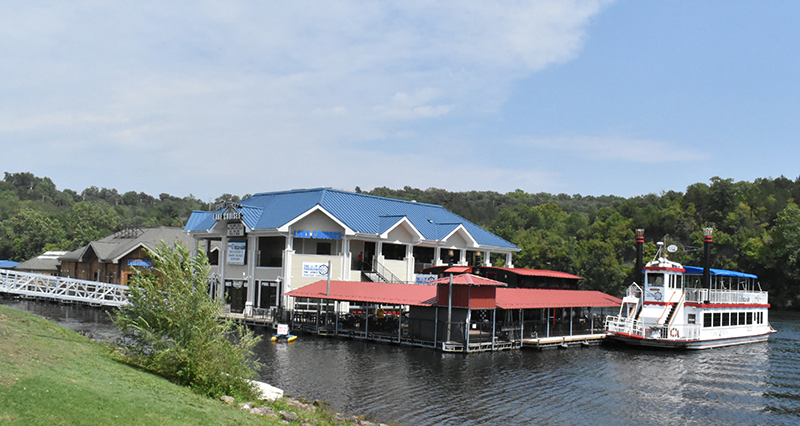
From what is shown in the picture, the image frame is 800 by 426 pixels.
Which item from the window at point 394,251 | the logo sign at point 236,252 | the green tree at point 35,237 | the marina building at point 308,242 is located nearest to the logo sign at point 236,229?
the marina building at point 308,242

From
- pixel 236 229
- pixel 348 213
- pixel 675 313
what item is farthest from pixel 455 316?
pixel 236 229

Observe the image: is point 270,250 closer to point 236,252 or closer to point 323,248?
point 236,252

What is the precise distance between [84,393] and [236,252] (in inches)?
1664

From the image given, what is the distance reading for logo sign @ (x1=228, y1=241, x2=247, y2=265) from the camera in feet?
184

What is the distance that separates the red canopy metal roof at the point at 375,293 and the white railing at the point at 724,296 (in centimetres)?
1993

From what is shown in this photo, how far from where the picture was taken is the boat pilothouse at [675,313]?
45.8 m

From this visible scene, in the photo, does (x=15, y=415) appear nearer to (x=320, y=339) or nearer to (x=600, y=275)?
(x=320, y=339)

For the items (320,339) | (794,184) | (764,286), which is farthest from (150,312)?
(794,184)

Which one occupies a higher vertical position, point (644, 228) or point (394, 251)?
point (644, 228)

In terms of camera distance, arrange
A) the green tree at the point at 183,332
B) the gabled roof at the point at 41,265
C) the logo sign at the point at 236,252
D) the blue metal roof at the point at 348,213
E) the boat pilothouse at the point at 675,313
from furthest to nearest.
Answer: the gabled roof at the point at 41,265, the logo sign at the point at 236,252, the blue metal roof at the point at 348,213, the boat pilothouse at the point at 675,313, the green tree at the point at 183,332

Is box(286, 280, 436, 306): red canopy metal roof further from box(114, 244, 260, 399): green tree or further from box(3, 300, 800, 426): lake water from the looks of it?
box(114, 244, 260, 399): green tree

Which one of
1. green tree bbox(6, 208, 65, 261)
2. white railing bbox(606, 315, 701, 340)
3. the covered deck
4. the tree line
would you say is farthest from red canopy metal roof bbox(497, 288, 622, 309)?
green tree bbox(6, 208, 65, 261)

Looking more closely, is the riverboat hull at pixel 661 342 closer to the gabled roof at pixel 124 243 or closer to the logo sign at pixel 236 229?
the logo sign at pixel 236 229

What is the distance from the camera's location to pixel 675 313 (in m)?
46.4
